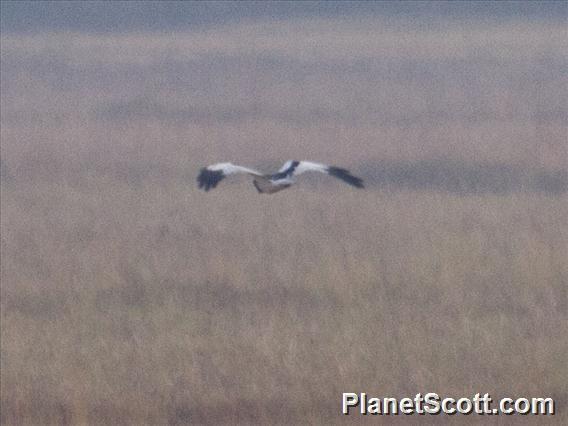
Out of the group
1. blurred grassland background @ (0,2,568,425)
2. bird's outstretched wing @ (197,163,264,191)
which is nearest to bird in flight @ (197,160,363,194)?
bird's outstretched wing @ (197,163,264,191)

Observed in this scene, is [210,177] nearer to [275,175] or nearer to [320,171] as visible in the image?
[275,175]

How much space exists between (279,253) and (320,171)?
3.06m

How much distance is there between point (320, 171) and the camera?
10008 mm

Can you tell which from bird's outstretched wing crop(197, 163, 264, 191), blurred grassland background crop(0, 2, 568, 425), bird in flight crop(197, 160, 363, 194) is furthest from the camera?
bird's outstretched wing crop(197, 163, 264, 191)

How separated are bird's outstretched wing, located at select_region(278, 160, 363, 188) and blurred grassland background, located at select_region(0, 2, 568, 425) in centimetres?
105

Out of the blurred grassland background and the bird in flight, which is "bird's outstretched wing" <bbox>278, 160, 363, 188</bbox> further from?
→ the blurred grassland background

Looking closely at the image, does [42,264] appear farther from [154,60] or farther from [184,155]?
[154,60]

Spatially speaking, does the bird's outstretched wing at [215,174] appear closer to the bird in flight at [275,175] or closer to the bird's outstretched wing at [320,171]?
the bird in flight at [275,175]

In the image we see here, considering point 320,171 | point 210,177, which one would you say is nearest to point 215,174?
point 210,177

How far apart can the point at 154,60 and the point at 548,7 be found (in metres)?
10.1

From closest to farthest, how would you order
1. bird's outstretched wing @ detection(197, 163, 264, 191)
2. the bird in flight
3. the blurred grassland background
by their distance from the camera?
the blurred grassland background, the bird in flight, bird's outstretched wing @ detection(197, 163, 264, 191)

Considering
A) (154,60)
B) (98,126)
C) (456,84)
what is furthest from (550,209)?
(154,60)

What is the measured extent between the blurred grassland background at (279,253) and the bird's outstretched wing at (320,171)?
3.46ft

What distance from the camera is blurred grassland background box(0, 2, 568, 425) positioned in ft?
31.8
